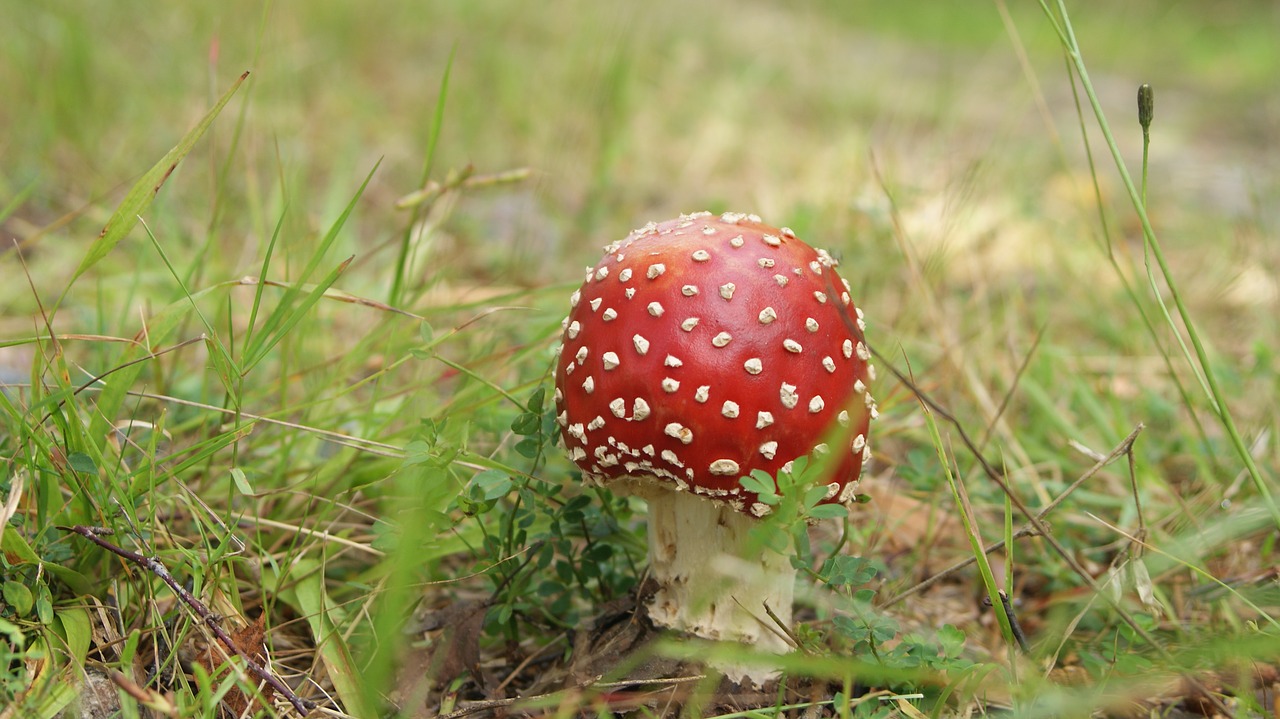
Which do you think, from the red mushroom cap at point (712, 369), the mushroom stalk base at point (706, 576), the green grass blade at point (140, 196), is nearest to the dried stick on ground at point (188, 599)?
the green grass blade at point (140, 196)

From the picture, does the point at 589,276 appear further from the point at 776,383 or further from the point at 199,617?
the point at 199,617

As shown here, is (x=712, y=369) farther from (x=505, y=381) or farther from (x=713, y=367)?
(x=505, y=381)

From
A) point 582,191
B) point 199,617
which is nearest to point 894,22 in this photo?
point 582,191

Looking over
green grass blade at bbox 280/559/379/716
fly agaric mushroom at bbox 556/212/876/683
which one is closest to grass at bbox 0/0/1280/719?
green grass blade at bbox 280/559/379/716

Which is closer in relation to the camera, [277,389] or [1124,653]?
[1124,653]

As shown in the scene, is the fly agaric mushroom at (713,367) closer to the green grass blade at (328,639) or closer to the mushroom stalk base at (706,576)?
the mushroom stalk base at (706,576)
